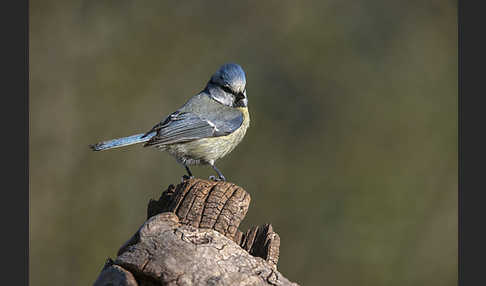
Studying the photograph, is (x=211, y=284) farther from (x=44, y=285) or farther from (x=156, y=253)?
(x=44, y=285)

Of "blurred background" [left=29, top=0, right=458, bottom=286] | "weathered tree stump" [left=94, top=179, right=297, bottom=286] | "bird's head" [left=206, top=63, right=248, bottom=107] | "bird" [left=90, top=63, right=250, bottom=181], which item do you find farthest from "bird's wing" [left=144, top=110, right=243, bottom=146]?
"blurred background" [left=29, top=0, right=458, bottom=286]

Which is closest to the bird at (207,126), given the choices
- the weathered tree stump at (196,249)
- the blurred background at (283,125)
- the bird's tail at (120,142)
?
the bird's tail at (120,142)

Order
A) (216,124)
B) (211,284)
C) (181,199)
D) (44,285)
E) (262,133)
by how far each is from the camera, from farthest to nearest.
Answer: (262,133) → (44,285) → (216,124) → (181,199) → (211,284)

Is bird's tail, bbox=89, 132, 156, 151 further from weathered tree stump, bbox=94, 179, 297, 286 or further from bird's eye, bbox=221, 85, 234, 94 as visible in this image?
weathered tree stump, bbox=94, 179, 297, 286

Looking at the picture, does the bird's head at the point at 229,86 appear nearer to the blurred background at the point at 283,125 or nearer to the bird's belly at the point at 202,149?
the bird's belly at the point at 202,149

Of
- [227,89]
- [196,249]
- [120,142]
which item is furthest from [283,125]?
[196,249]

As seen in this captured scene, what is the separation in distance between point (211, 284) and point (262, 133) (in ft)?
12.5

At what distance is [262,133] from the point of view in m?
6.94

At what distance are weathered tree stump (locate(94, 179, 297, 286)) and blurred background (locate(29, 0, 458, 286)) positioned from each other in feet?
9.36

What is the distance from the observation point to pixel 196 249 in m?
3.38

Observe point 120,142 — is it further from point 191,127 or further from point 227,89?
point 227,89

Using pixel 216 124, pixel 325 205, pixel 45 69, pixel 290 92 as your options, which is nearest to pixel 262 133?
pixel 290 92

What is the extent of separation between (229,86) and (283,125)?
2.20 meters

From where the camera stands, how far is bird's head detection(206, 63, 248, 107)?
15.7 feet
